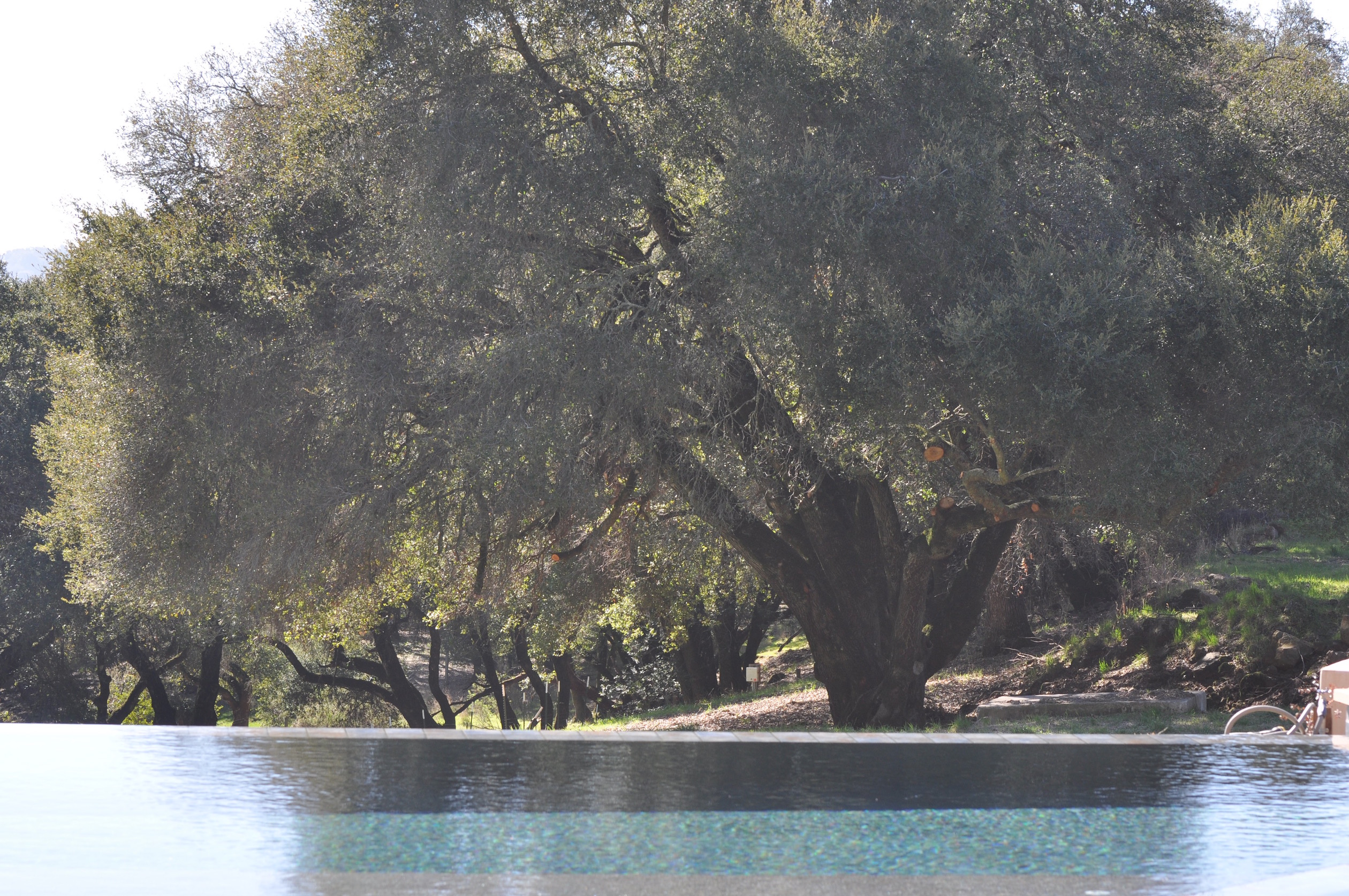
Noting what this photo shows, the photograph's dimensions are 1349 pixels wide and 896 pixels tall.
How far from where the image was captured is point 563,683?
29625mm

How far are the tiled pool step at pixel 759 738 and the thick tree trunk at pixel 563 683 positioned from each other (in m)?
19.4

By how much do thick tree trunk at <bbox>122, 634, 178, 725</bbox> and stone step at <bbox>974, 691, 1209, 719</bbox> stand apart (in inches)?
770

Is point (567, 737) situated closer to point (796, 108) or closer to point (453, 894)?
point (453, 894)

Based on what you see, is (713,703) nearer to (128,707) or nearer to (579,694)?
(579,694)

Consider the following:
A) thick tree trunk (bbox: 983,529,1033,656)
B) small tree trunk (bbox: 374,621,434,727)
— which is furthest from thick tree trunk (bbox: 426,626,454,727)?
thick tree trunk (bbox: 983,529,1033,656)

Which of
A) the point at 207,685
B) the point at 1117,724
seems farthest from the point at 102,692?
the point at 1117,724

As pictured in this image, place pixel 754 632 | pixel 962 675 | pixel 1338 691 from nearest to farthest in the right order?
pixel 1338 691 < pixel 962 675 < pixel 754 632

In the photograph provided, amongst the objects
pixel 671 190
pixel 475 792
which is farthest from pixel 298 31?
pixel 475 792

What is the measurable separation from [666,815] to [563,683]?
25.2m

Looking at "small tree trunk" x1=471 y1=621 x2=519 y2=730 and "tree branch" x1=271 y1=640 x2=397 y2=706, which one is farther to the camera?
"small tree trunk" x1=471 y1=621 x2=519 y2=730

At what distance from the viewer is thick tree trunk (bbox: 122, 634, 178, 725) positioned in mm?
25802

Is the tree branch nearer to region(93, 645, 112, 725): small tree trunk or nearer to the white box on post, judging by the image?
region(93, 645, 112, 725): small tree trunk

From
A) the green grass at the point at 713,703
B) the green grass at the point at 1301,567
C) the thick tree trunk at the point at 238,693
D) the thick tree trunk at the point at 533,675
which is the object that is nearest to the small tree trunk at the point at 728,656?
the green grass at the point at 713,703

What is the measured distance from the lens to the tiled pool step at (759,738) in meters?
7.41
